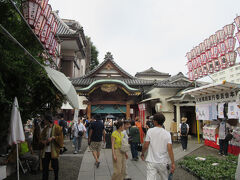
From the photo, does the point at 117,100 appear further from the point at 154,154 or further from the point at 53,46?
the point at 154,154

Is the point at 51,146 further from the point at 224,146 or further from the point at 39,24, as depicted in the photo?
the point at 224,146

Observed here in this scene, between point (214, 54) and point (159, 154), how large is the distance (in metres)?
8.81

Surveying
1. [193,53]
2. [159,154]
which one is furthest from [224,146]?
[159,154]

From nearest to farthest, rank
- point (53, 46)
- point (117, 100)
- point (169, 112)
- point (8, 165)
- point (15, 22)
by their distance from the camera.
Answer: point (15, 22)
point (8, 165)
point (53, 46)
point (169, 112)
point (117, 100)

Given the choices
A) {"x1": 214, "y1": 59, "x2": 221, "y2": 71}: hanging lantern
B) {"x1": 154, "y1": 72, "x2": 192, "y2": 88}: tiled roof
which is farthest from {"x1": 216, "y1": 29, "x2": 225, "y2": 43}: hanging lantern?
{"x1": 154, "y1": 72, "x2": 192, "y2": 88}: tiled roof

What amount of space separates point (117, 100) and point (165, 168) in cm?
1453

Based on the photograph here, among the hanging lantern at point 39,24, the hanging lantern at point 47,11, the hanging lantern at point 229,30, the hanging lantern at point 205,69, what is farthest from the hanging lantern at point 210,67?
the hanging lantern at point 39,24

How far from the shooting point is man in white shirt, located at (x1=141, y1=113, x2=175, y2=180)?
3590 mm

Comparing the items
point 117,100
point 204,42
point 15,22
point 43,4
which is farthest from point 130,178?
point 117,100

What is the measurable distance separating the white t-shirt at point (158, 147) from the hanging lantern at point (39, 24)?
4.35 m

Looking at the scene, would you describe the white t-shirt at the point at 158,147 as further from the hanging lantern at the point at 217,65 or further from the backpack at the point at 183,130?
the hanging lantern at the point at 217,65

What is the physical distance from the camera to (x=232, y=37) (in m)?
9.34

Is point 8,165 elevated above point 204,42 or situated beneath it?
situated beneath

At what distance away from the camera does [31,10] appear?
507cm
